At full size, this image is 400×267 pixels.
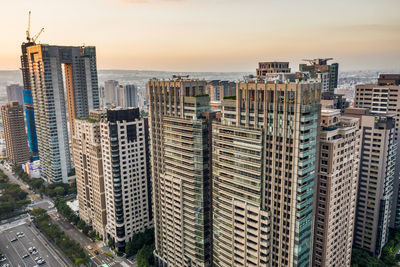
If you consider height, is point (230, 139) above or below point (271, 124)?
below

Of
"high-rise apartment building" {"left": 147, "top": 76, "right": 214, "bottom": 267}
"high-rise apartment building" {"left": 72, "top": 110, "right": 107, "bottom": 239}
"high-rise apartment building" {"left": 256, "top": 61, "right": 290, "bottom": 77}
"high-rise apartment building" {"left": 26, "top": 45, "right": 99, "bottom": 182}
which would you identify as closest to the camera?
"high-rise apartment building" {"left": 147, "top": 76, "right": 214, "bottom": 267}

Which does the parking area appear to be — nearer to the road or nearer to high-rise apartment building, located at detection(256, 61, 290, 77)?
the road

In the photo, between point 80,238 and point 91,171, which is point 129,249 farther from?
point 91,171

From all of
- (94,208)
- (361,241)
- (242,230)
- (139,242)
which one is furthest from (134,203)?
(361,241)

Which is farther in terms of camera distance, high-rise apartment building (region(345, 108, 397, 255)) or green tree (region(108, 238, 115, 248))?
green tree (region(108, 238, 115, 248))

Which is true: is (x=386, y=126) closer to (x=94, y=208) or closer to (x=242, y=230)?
(x=242, y=230)

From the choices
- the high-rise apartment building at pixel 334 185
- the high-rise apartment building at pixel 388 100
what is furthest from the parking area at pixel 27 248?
the high-rise apartment building at pixel 388 100

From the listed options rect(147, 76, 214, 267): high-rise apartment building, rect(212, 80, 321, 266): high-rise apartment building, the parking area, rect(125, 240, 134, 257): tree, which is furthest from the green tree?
rect(212, 80, 321, 266): high-rise apartment building
